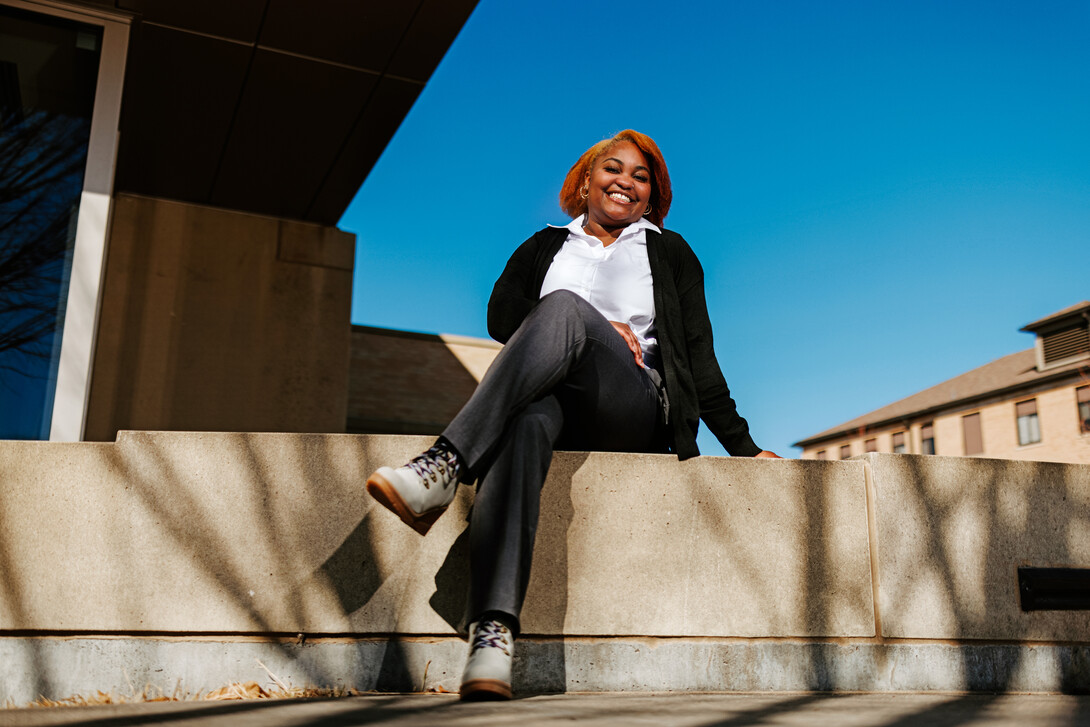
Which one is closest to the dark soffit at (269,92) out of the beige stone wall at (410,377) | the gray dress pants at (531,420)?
the gray dress pants at (531,420)

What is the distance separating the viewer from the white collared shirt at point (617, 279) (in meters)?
3.06

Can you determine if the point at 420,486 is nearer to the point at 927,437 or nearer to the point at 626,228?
the point at 626,228

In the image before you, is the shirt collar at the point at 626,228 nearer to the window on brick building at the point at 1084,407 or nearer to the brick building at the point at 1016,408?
the brick building at the point at 1016,408

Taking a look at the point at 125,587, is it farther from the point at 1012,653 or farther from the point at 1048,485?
the point at 1048,485

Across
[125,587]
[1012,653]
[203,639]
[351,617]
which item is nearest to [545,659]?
[351,617]

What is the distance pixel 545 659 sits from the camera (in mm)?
2500

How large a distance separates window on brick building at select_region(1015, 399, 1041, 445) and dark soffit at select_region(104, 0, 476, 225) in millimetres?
36214

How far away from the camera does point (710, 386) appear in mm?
2949

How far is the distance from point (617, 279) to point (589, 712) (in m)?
1.57

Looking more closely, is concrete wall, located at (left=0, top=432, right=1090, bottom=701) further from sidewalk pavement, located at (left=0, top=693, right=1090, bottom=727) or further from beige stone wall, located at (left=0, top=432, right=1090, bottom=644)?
sidewalk pavement, located at (left=0, top=693, right=1090, bottom=727)

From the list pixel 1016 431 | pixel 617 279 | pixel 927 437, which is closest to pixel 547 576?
pixel 617 279

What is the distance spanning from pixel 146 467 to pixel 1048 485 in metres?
2.93

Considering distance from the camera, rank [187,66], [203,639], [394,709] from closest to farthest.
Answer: [394,709], [203,639], [187,66]

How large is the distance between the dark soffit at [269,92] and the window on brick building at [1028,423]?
36214 mm
